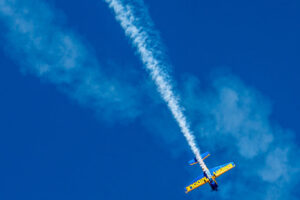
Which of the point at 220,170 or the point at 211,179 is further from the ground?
the point at 220,170

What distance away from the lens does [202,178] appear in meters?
47.6

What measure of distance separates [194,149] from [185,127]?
3.51m

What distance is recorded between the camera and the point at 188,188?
48531mm

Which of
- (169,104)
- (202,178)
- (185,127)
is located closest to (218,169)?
(202,178)

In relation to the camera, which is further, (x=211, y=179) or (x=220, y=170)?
(x=220, y=170)

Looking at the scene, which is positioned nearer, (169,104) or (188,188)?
(169,104)

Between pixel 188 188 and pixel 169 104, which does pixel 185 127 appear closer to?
pixel 169 104

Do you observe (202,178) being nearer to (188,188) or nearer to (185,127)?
(188,188)

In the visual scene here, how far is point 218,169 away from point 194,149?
5640 mm

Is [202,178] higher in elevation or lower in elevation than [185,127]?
lower

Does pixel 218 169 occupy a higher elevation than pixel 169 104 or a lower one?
lower

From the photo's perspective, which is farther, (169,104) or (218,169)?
(218,169)

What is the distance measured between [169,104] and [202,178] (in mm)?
12551

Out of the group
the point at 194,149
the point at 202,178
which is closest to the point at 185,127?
the point at 194,149
